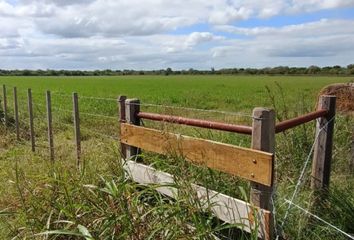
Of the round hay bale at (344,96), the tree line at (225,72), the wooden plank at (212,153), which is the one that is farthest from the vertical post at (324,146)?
the tree line at (225,72)

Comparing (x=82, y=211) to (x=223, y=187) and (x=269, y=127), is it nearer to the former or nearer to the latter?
(x=223, y=187)

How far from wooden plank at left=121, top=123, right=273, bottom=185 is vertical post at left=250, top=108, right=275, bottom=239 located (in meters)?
0.08

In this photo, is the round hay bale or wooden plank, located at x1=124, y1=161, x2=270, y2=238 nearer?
wooden plank, located at x1=124, y1=161, x2=270, y2=238

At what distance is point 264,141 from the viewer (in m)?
3.14

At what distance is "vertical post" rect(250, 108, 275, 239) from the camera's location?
311 cm

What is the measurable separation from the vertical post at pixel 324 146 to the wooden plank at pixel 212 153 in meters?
1.32

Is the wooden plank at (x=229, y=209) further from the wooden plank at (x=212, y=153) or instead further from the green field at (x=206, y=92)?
the green field at (x=206, y=92)

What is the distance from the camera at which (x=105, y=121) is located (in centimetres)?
1440

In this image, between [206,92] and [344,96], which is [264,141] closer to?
[344,96]

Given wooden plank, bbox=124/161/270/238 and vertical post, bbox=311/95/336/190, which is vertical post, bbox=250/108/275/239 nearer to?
wooden plank, bbox=124/161/270/238

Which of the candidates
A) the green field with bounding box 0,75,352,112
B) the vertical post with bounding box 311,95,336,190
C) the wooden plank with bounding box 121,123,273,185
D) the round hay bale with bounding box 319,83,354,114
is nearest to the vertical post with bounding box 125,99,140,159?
the wooden plank with bounding box 121,123,273,185

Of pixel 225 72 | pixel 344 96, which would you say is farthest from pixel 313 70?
pixel 344 96

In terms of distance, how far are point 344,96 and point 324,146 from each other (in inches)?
124

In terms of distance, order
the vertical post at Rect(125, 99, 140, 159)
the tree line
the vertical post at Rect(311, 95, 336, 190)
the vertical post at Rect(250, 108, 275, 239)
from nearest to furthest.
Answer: the vertical post at Rect(250, 108, 275, 239) < the vertical post at Rect(311, 95, 336, 190) < the vertical post at Rect(125, 99, 140, 159) < the tree line
